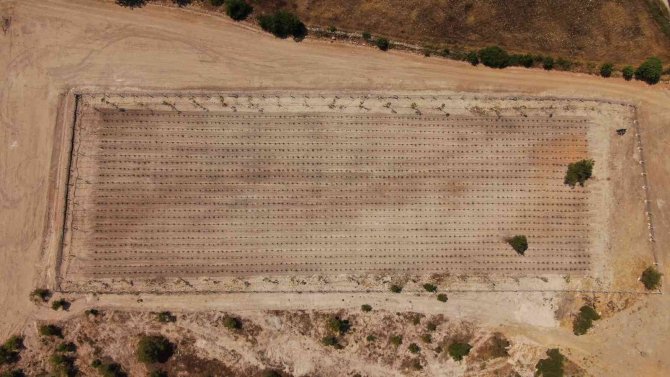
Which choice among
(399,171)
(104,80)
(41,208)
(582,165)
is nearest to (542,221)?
(582,165)

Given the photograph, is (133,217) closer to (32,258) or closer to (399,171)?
(32,258)

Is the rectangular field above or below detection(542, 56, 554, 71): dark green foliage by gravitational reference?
below

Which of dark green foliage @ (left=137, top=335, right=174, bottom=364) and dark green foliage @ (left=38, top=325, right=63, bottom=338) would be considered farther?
dark green foliage @ (left=38, top=325, right=63, bottom=338)

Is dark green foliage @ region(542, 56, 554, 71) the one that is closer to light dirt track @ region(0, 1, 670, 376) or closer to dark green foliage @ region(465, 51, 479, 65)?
light dirt track @ region(0, 1, 670, 376)

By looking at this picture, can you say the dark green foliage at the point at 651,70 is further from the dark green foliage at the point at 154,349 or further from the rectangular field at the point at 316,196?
the dark green foliage at the point at 154,349

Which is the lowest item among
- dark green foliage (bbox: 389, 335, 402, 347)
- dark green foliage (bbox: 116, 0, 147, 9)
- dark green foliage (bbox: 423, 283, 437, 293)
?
dark green foliage (bbox: 389, 335, 402, 347)

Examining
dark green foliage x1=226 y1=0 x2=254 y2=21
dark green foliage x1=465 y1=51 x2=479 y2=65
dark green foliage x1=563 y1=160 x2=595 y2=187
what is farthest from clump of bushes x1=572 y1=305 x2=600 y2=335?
dark green foliage x1=226 y1=0 x2=254 y2=21

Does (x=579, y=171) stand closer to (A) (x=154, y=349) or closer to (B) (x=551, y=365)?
(B) (x=551, y=365)

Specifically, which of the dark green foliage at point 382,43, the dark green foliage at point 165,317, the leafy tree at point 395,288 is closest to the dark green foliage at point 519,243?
the leafy tree at point 395,288

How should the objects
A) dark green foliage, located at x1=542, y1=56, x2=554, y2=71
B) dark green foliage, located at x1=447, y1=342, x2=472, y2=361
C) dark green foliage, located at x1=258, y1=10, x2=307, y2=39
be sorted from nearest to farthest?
1. dark green foliage, located at x1=447, y1=342, x2=472, y2=361
2. dark green foliage, located at x1=258, y1=10, x2=307, y2=39
3. dark green foliage, located at x1=542, y1=56, x2=554, y2=71

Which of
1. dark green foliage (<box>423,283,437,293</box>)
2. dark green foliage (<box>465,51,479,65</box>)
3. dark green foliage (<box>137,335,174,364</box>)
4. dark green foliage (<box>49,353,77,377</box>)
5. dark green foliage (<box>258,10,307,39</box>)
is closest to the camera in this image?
dark green foliage (<box>137,335,174,364</box>)
